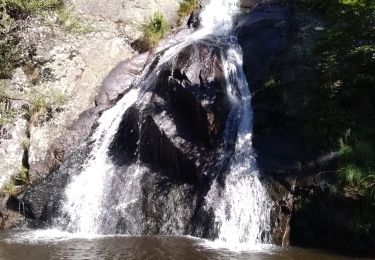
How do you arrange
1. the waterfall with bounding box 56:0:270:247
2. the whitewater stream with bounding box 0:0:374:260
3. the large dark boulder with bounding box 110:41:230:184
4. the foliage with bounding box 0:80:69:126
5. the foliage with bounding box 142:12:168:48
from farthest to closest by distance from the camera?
the foliage with bounding box 142:12:168:48
the foliage with bounding box 0:80:69:126
the large dark boulder with bounding box 110:41:230:184
the waterfall with bounding box 56:0:270:247
the whitewater stream with bounding box 0:0:374:260

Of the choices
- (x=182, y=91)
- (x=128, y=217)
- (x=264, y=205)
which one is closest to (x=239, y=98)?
(x=182, y=91)

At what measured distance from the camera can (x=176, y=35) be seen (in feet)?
58.6

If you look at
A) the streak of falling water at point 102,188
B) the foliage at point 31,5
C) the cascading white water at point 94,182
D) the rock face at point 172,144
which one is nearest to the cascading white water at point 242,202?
the rock face at point 172,144

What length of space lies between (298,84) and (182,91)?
3185mm

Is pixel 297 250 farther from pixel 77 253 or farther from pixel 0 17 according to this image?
pixel 0 17

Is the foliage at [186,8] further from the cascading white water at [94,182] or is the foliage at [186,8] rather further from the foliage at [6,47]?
the foliage at [6,47]

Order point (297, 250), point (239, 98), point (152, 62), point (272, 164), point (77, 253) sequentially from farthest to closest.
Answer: point (152, 62)
point (239, 98)
point (272, 164)
point (297, 250)
point (77, 253)

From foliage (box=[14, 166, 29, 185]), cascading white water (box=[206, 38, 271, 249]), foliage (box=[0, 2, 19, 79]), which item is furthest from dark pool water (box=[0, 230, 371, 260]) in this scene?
foliage (box=[0, 2, 19, 79])

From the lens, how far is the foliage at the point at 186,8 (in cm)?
1919

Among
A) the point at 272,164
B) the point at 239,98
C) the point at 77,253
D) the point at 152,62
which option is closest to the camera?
the point at 77,253

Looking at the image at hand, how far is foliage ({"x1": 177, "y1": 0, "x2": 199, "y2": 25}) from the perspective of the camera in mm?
19188

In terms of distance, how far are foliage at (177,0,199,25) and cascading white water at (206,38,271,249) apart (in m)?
8.49

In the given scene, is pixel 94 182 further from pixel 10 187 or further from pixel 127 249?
pixel 127 249

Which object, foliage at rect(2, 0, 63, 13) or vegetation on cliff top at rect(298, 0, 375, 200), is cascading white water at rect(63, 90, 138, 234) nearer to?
foliage at rect(2, 0, 63, 13)
